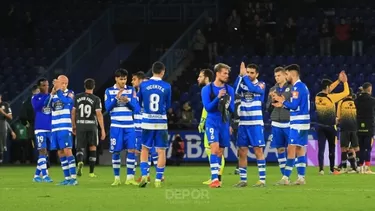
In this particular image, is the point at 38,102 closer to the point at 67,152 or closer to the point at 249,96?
the point at 67,152

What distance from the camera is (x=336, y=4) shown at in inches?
1735

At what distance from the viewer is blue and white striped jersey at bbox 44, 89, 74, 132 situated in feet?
73.2

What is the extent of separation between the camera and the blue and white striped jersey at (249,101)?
21.4 meters

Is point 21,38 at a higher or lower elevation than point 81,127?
higher

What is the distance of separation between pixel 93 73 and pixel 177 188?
22.9 meters

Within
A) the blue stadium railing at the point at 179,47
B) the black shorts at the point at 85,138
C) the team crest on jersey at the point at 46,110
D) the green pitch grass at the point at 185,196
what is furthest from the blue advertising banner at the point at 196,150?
the team crest on jersey at the point at 46,110

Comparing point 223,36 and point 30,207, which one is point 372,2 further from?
point 30,207

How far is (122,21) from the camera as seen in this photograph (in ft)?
146

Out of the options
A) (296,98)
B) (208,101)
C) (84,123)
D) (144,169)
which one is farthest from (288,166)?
(84,123)

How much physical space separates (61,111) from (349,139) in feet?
33.1

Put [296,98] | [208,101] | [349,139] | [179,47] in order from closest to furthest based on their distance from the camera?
[208,101]
[296,98]
[349,139]
[179,47]

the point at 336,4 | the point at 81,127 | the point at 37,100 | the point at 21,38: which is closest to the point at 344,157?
the point at 81,127

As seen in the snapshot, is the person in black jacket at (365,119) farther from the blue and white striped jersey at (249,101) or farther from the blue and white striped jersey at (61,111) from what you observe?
the blue and white striped jersey at (61,111)

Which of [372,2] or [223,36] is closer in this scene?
[223,36]
